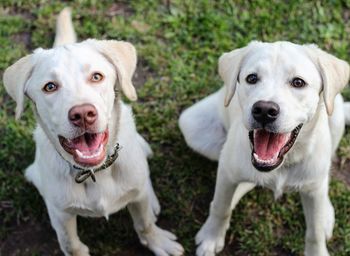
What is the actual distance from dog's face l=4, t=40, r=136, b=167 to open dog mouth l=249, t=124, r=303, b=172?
79cm

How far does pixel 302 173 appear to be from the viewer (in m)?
3.93

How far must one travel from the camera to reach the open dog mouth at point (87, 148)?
3469 millimetres

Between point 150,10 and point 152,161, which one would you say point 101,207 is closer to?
point 152,161

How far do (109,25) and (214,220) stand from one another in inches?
91.0

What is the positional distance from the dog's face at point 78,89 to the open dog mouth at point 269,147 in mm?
792

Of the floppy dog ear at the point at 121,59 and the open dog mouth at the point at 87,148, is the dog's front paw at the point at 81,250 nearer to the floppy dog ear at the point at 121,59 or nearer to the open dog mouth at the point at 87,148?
the open dog mouth at the point at 87,148

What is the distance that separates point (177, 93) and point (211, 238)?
4.78ft

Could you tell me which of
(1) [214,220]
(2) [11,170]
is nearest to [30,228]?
(2) [11,170]

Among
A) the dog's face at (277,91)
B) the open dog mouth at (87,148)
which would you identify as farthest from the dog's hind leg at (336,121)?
the open dog mouth at (87,148)

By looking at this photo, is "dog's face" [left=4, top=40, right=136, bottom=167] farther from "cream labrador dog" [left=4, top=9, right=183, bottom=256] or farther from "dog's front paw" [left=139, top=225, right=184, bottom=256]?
"dog's front paw" [left=139, top=225, right=184, bottom=256]

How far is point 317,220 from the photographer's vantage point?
4289 mm

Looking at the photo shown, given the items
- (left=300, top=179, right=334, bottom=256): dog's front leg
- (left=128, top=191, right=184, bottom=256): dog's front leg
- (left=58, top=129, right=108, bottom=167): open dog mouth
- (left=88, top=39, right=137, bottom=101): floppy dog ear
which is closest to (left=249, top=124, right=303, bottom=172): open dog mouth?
(left=300, top=179, right=334, bottom=256): dog's front leg

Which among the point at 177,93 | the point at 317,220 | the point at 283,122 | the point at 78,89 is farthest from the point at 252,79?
the point at 177,93

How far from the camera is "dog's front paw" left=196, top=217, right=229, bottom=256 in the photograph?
4.73 m
